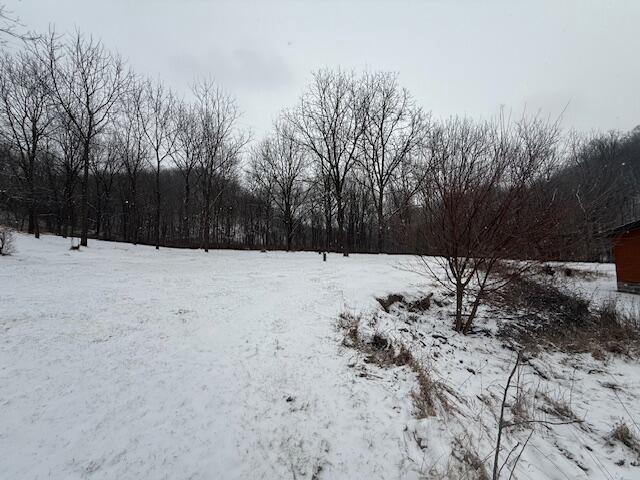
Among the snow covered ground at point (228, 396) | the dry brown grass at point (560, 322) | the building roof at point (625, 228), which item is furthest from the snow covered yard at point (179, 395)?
the building roof at point (625, 228)

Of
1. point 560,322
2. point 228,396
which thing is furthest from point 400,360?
point 560,322

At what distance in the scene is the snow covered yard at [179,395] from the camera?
297 cm

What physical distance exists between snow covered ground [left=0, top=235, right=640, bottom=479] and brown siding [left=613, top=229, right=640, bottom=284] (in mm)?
11170

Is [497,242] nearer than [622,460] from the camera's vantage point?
No

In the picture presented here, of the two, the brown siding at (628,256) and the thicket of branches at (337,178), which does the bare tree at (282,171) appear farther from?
the brown siding at (628,256)

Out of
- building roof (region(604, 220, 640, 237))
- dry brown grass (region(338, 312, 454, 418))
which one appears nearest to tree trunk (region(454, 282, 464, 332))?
dry brown grass (region(338, 312, 454, 418))

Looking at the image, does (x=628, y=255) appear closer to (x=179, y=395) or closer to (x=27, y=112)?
(x=179, y=395)

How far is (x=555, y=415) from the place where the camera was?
4.99 meters

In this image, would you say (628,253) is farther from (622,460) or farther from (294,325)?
(294,325)

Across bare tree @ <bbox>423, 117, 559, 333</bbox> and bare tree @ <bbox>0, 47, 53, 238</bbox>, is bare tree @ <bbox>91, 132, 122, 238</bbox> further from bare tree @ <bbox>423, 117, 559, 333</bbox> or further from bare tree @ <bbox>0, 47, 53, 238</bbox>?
bare tree @ <bbox>423, 117, 559, 333</bbox>

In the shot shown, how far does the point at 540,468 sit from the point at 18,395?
6595 millimetres

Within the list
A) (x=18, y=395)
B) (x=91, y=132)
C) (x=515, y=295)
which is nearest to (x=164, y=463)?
(x=18, y=395)

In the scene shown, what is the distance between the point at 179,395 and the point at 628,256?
20.8m

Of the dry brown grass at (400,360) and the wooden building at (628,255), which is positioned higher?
the wooden building at (628,255)
